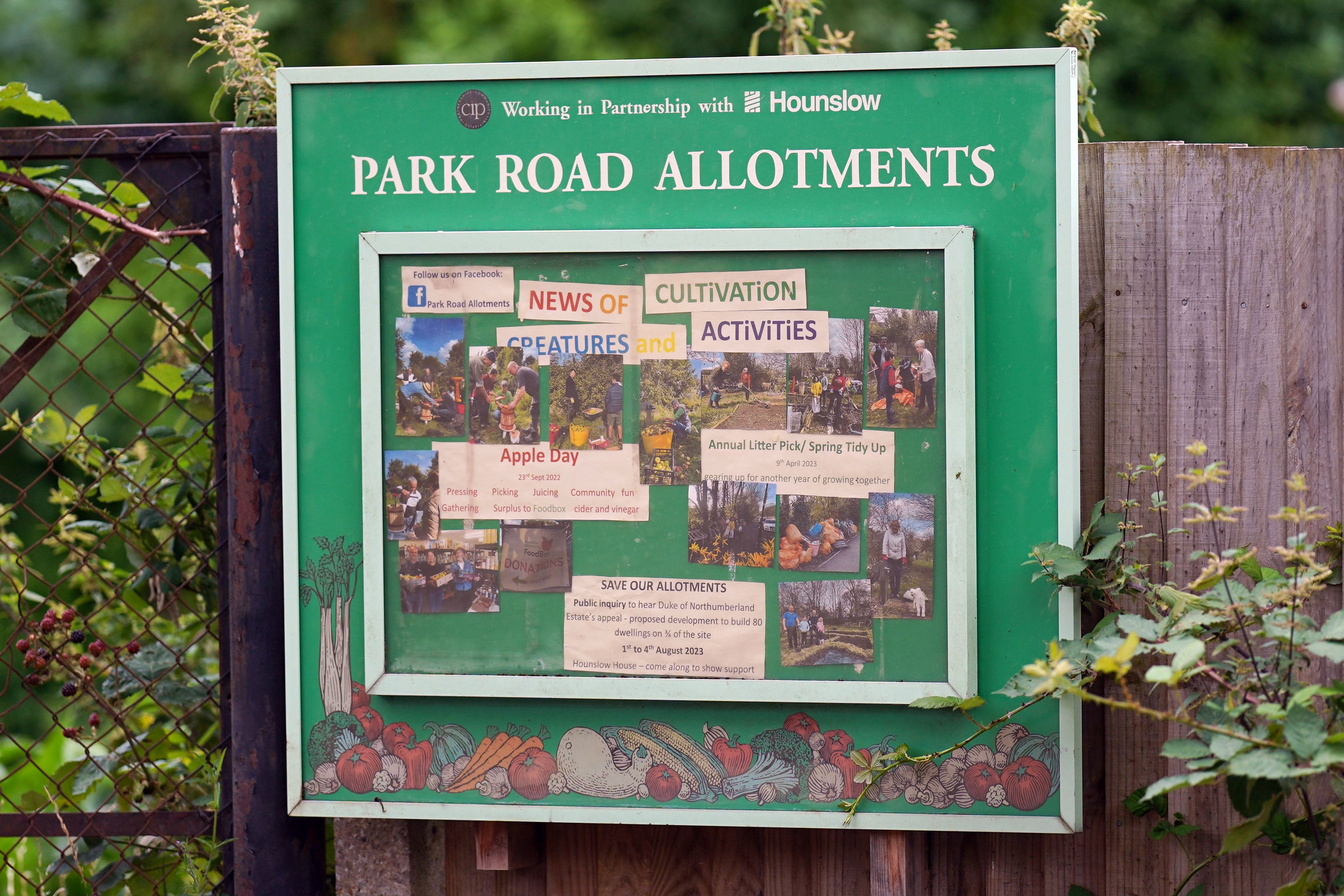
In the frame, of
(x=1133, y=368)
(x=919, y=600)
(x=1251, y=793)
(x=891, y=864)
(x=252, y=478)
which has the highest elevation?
(x=1133, y=368)

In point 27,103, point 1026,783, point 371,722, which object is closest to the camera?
point 1026,783

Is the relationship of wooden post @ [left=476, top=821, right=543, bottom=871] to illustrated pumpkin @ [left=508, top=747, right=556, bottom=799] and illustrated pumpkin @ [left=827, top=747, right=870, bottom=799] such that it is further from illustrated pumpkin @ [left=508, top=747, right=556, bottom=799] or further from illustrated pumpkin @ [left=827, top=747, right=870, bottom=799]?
illustrated pumpkin @ [left=827, top=747, right=870, bottom=799]

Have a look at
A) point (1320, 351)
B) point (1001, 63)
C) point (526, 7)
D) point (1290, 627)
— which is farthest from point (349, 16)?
point (1290, 627)

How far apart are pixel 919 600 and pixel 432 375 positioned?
1.06 meters

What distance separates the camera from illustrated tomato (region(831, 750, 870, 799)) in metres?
1.85

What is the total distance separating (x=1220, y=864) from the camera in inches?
77.2

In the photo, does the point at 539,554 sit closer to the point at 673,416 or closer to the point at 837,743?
the point at 673,416

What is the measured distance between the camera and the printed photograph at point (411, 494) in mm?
1881

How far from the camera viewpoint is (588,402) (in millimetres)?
1855

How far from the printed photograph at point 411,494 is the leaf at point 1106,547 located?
1.26m

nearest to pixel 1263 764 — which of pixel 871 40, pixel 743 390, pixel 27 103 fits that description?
pixel 743 390

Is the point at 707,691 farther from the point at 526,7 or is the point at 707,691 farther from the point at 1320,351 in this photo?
the point at 526,7

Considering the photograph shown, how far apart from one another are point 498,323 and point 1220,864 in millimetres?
1878

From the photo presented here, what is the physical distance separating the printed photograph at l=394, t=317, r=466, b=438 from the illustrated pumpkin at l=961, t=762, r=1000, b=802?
1214 millimetres
